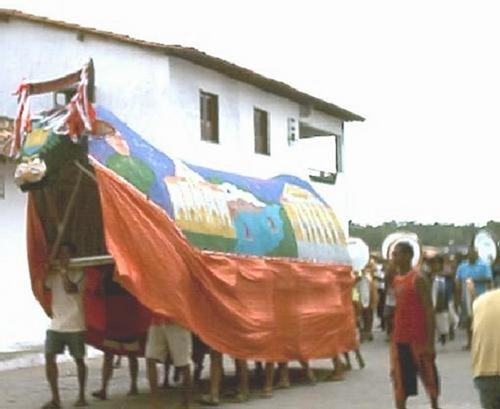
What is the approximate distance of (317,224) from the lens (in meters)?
16.9

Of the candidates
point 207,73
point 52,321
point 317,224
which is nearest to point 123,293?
point 52,321

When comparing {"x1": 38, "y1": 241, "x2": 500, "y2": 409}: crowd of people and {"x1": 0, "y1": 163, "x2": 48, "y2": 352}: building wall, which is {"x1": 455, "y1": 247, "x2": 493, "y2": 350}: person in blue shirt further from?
{"x1": 0, "y1": 163, "x2": 48, "y2": 352}: building wall

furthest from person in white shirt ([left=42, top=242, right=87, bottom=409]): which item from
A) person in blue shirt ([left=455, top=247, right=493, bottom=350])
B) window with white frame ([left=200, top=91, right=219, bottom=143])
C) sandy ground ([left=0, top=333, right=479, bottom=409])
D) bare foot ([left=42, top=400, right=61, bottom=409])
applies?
window with white frame ([left=200, top=91, right=219, bottom=143])

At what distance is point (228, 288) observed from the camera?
1376cm

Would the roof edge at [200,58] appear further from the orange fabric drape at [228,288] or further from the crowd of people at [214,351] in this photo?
the crowd of people at [214,351]

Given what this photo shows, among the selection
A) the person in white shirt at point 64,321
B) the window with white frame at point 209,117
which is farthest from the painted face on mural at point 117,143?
the window with white frame at point 209,117

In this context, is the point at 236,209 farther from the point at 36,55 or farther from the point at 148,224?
the point at 36,55

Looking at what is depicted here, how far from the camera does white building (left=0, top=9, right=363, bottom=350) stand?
2461cm

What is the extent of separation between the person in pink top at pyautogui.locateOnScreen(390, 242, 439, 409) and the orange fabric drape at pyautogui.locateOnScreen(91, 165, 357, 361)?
232 cm

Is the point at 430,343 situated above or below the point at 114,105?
below

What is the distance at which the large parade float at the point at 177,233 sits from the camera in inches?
488

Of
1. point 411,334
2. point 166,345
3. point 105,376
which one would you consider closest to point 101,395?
point 105,376

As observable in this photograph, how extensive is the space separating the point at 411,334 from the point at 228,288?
2.68m

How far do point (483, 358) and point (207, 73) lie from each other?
2020 centimetres
